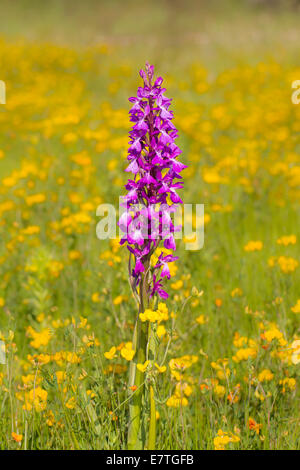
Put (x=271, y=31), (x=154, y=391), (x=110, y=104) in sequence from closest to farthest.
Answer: (x=154, y=391) → (x=110, y=104) → (x=271, y=31)

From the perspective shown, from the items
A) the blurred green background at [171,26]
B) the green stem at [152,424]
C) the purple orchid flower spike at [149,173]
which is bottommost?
the green stem at [152,424]

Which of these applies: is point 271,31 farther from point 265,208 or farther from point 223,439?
point 223,439

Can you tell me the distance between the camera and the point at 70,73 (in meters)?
11.5

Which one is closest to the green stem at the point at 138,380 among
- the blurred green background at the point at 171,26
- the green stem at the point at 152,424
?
the green stem at the point at 152,424

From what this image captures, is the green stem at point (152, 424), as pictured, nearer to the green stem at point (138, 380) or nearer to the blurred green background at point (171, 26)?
the green stem at point (138, 380)

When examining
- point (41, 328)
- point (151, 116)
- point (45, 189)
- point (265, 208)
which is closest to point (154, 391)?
point (151, 116)

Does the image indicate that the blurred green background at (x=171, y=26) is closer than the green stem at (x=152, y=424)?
No

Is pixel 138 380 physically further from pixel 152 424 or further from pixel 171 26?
pixel 171 26

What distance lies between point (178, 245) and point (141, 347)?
194 centimetres

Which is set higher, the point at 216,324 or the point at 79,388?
the point at 216,324

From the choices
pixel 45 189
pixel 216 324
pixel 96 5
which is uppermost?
pixel 96 5

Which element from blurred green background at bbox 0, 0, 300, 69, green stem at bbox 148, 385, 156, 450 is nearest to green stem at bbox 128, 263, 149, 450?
green stem at bbox 148, 385, 156, 450

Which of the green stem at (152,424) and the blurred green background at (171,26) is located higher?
the blurred green background at (171,26)

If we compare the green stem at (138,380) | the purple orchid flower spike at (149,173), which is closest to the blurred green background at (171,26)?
the purple orchid flower spike at (149,173)
